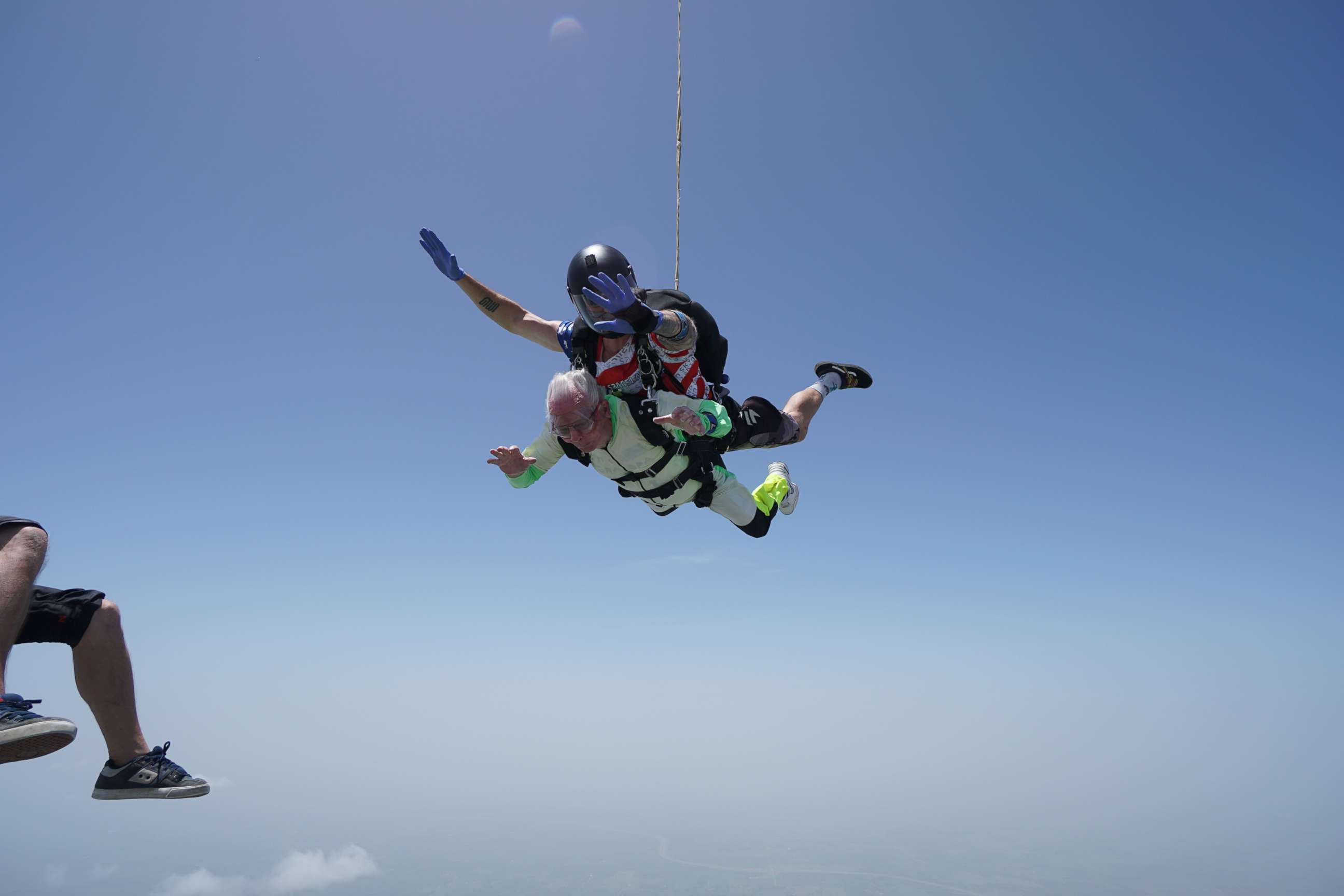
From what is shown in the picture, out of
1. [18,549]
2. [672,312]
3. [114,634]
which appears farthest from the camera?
[672,312]

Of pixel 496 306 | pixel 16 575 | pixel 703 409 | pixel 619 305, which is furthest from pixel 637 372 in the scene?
pixel 16 575

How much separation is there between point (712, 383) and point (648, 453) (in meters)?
0.70

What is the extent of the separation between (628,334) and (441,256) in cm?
177

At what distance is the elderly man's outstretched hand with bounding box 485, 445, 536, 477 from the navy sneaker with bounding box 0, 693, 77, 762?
2.66 m

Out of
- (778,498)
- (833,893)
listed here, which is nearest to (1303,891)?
(833,893)

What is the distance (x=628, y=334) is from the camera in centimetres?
414

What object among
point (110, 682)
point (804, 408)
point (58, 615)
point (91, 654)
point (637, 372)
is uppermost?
point (804, 408)

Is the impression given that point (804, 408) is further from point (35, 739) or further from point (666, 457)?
point (35, 739)

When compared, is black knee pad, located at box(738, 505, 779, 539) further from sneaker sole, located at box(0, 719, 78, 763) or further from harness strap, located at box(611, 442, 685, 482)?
sneaker sole, located at box(0, 719, 78, 763)

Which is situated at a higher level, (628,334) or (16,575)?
(628,334)

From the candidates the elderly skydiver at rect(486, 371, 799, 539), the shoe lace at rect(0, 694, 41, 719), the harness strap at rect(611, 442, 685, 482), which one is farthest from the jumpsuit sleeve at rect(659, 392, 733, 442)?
the shoe lace at rect(0, 694, 41, 719)

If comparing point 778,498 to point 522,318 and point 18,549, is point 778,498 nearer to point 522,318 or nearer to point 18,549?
point 522,318

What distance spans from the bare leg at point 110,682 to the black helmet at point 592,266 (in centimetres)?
293

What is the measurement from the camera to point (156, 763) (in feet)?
10.2
